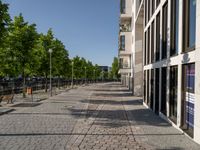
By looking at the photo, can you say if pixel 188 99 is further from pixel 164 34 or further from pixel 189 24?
pixel 164 34

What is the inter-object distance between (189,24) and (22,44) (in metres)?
18.0

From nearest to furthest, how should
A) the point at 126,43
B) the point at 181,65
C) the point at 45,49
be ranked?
the point at 181,65 < the point at 45,49 < the point at 126,43

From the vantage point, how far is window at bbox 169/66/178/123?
11.2m

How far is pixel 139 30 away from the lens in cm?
3158

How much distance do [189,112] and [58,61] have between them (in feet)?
101

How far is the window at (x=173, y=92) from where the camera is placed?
36.8 ft

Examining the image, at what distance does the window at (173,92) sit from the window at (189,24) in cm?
155

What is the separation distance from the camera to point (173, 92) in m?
11.6

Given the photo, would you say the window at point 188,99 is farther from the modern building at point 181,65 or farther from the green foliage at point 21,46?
the green foliage at point 21,46

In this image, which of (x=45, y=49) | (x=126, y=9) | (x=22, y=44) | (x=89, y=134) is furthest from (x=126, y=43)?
(x=89, y=134)

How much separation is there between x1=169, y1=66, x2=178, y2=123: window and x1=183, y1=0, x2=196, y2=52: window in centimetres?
155

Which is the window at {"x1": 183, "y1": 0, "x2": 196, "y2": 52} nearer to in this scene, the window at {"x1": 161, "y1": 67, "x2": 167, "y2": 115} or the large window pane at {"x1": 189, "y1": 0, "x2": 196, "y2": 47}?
the large window pane at {"x1": 189, "y1": 0, "x2": 196, "y2": 47}

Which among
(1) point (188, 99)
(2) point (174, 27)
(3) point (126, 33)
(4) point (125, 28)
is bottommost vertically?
(1) point (188, 99)

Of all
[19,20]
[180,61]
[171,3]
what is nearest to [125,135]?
[180,61]
